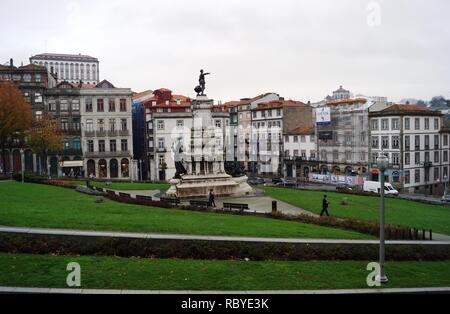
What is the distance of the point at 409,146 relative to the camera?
64.1 m

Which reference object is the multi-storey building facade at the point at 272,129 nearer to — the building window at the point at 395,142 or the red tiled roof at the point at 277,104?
the red tiled roof at the point at 277,104

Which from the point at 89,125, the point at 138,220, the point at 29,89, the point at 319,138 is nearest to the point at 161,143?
the point at 89,125

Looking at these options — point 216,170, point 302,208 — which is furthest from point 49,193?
point 302,208

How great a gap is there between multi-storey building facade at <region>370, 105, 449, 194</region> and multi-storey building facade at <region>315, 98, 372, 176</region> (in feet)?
5.23

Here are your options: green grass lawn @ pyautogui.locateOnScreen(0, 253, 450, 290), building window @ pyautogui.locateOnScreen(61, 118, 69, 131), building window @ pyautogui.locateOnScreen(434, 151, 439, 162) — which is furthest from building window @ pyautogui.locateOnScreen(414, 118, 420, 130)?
green grass lawn @ pyautogui.locateOnScreen(0, 253, 450, 290)

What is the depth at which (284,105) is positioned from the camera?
277 ft

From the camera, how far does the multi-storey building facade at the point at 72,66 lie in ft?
373

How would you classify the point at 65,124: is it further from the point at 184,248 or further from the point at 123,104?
the point at 184,248

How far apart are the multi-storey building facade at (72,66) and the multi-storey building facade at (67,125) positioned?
45.2 meters

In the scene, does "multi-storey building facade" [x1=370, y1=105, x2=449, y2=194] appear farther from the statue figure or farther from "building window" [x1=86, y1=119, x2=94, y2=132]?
"building window" [x1=86, y1=119, x2=94, y2=132]

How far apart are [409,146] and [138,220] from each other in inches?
2047
